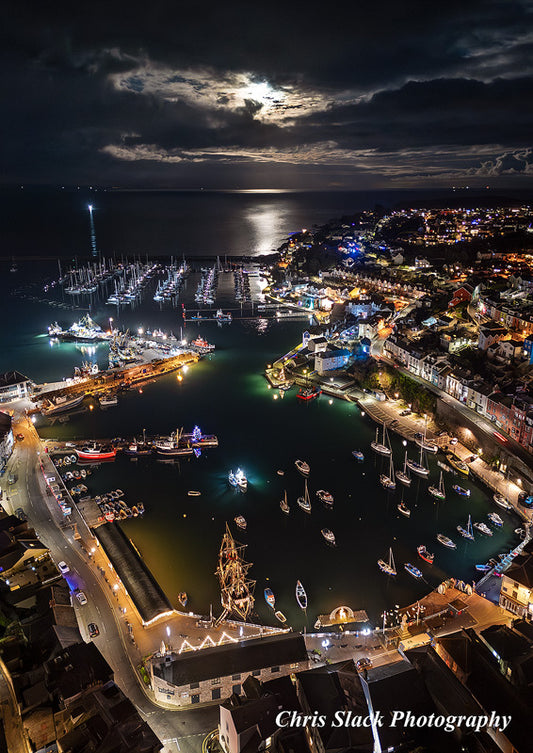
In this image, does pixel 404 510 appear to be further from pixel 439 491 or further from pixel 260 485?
pixel 260 485

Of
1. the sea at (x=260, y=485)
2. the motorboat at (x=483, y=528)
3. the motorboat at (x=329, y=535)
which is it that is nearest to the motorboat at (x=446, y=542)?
the sea at (x=260, y=485)

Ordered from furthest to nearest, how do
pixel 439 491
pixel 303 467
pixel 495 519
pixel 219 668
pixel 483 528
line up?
pixel 303 467, pixel 439 491, pixel 495 519, pixel 483 528, pixel 219 668

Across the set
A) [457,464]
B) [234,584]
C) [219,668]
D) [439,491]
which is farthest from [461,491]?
[219,668]

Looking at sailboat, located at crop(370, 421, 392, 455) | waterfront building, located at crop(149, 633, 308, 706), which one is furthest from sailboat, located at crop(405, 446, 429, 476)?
waterfront building, located at crop(149, 633, 308, 706)

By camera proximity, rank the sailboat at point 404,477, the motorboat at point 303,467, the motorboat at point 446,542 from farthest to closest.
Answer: the motorboat at point 303,467
the sailboat at point 404,477
the motorboat at point 446,542

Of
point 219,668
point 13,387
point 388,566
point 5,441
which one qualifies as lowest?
point 388,566

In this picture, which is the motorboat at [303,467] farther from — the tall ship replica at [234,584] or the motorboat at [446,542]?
the motorboat at [446,542]
